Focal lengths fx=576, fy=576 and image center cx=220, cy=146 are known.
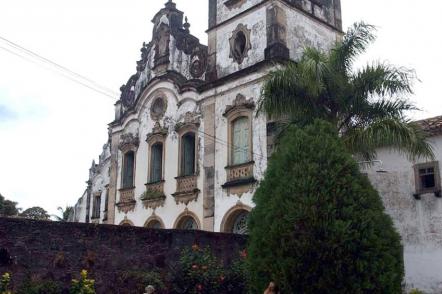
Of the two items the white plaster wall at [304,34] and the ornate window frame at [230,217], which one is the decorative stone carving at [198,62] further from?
the ornate window frame at [230,217]

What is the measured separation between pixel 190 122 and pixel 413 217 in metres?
8.19

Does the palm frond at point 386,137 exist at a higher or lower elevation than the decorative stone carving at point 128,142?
lower

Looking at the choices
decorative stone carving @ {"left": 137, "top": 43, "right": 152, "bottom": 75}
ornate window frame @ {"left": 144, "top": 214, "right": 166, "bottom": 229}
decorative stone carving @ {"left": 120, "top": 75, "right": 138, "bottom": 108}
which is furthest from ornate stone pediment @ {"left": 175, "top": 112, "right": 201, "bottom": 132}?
decorative stone carving @ {"left": 120, "top": 75, "right": 138, "bottom": 108}

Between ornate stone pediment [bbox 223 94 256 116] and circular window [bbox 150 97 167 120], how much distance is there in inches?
146

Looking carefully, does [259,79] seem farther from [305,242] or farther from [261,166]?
[305,242]

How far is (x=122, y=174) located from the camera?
23.4 meters

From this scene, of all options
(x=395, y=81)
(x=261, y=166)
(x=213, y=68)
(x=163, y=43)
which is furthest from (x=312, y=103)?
(x=163, y=43)

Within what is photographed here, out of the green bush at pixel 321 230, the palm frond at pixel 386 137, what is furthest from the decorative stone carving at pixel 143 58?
the green bush at pixel 321 230

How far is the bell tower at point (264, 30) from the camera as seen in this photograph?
18266 millimetres

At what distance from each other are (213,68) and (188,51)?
188cm

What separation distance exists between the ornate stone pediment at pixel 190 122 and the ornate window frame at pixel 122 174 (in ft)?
9.38

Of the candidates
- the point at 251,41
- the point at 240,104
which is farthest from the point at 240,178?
the point at 251,41

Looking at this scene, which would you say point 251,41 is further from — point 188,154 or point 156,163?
point 156,163

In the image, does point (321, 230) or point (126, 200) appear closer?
point (321, 230)
